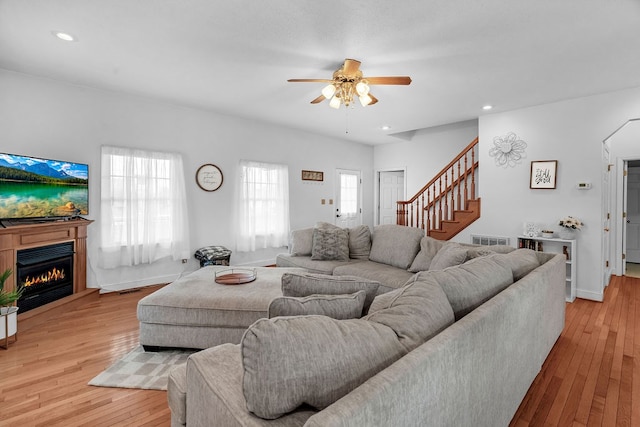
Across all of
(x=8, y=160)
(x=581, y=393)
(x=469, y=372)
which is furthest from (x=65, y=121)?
(x=581, y=393)

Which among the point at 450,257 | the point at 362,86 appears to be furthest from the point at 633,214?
the point at 362,86

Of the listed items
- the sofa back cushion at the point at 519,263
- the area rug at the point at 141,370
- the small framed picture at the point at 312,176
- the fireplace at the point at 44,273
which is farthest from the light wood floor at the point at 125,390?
the small framed picture at the point at 312,176

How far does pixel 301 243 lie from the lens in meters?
4.24

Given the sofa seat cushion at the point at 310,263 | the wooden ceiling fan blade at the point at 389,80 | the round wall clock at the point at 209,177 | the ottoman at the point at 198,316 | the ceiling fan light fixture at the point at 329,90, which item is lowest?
the ottoman at the point at 198,316

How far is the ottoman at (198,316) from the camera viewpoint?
2346 millimetres

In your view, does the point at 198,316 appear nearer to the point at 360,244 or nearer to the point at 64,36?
the point at 360,244

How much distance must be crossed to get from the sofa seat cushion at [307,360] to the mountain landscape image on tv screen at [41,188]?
3660mm

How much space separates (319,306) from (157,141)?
4149 mm

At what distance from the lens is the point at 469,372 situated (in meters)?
1.12

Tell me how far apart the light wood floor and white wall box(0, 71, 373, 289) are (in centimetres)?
145

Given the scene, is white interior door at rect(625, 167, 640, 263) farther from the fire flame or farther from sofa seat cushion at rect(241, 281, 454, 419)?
the fire flame

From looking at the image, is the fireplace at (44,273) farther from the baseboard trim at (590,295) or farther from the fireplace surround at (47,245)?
the baseboard trim at (590,295)

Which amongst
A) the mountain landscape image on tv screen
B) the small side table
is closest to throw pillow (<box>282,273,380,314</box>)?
the small side table

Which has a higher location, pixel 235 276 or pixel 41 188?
pixel 41 188
